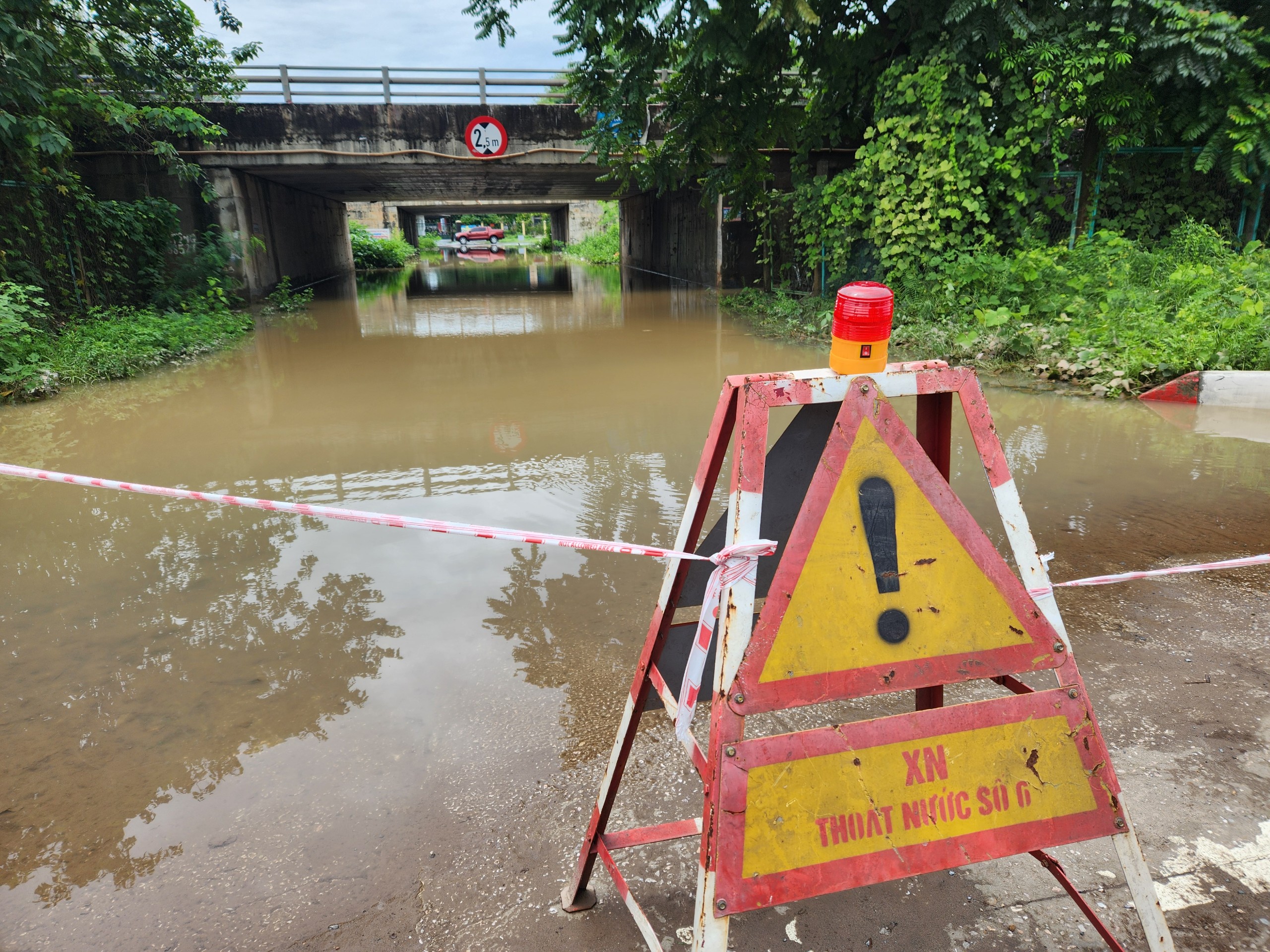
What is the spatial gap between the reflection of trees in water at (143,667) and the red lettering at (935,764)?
2.05m

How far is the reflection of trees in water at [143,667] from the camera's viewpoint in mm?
2303

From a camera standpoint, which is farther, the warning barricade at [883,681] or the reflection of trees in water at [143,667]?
the reflection of trees in water at [143,667]

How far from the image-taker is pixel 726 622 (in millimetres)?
1408

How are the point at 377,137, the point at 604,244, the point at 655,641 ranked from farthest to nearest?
1. the point at 604,244
2. the point at 377,137
3. the point at 655,641

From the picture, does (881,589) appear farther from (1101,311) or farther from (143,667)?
(1101,311)

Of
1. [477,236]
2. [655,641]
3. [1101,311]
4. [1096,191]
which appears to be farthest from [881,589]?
[477,236]

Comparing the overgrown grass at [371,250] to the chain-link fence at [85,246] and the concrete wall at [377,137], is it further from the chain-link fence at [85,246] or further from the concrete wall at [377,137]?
the chain-link fence at [85,246]

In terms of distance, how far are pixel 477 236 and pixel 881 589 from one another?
177 ft

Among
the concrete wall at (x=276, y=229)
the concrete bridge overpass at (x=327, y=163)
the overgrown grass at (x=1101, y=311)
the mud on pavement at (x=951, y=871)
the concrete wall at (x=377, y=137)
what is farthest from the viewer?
the concrete wall at (x=276, y=229)

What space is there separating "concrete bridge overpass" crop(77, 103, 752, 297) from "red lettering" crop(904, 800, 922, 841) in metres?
11.4

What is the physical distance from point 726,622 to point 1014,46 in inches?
400

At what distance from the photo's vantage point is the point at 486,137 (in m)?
14.5

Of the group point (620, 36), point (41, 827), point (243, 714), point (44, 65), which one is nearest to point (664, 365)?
point (620, 36)

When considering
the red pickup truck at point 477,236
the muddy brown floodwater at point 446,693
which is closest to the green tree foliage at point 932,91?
the muddy brown floodwater at point 446,693
